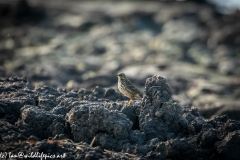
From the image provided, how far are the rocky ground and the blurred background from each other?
0.29ft

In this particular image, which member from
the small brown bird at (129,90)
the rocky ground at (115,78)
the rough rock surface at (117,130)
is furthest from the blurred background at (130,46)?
the rough rock surface at (117,130)

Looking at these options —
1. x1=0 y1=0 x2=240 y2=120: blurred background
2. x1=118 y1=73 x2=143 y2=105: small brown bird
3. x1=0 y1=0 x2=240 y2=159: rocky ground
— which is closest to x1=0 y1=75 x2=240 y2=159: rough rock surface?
x1=0 y1=0 x2=240 y2=159: rocky ground

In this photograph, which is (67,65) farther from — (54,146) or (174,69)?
(54,146)

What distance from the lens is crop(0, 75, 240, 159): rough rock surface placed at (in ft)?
29.7

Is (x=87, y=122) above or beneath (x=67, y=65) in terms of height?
beneath

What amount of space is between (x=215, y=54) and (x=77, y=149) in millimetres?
26043

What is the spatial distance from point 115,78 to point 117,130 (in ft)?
46.2

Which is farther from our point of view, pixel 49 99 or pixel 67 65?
pixel 67 65

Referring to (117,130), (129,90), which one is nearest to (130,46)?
(129,90)

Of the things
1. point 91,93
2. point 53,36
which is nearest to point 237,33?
point 53,36

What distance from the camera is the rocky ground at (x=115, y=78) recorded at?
9.48 meters

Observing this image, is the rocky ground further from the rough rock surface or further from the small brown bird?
the small brown bird

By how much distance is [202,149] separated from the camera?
9.52 metres

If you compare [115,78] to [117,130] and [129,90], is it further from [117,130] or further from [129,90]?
Answer: [117,130]
